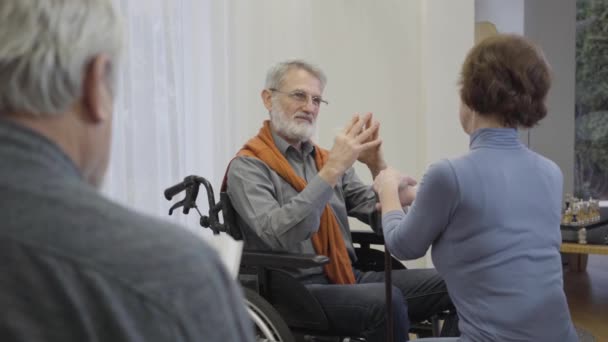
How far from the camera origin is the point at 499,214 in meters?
1.37

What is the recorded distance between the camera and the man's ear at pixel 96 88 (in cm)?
61

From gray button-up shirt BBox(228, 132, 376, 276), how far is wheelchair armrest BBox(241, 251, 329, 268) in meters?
0.11

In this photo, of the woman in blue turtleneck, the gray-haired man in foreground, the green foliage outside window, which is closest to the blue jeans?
the woman in blue turtleneck

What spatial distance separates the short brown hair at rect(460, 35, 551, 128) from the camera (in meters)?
1.40

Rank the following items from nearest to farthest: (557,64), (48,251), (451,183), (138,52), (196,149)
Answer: (48,251) < (451,183) < (138,52) < (196,149) < (557,64)

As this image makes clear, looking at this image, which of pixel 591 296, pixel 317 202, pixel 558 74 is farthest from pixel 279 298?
pixel 558 74

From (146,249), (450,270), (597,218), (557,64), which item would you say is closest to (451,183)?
(450,270)

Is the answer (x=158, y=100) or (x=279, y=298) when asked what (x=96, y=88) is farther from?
(x=158, y=100)

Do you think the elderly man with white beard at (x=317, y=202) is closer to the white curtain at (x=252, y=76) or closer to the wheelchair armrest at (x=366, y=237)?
the wheelchair armrest at (x=366, y=237)

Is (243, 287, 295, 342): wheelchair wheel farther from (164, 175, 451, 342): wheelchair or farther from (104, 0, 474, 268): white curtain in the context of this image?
(104, 0, 474, 268): white curtain

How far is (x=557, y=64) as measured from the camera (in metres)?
5.50

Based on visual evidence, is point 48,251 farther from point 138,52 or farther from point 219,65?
point 219,65

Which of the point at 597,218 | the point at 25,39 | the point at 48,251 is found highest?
the point at 25,39

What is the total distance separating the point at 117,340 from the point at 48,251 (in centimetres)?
9
